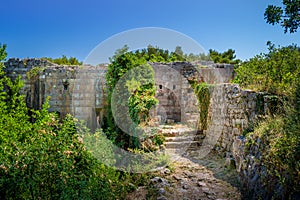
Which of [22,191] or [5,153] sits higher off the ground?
[5,153]

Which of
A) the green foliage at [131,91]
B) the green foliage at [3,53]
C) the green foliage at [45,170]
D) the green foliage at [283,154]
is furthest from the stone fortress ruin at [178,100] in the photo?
the green foliage at [3,53]

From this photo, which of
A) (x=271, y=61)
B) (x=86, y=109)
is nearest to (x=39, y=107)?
(x=86, y=109)

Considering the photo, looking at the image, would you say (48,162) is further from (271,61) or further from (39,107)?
(39,107)

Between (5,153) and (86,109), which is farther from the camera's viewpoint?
(86,109)

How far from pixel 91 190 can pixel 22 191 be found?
35.0 inches

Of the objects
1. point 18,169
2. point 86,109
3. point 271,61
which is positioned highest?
point 271,61

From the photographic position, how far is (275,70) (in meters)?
5.89

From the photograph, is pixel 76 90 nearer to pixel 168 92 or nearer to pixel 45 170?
pixel 168 92

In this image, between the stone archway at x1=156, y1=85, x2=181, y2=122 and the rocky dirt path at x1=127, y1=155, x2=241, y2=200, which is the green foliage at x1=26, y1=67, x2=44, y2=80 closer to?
the stone archway at x1=156, y1=85, x2=181, y2=122

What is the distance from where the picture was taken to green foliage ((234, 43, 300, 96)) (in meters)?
5.50

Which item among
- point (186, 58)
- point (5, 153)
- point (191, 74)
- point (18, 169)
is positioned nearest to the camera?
point (18, 169)

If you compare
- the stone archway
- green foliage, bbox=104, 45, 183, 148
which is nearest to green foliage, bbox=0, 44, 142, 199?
green foliage, bbox=104, 45, 183, 148

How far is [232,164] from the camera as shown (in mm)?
5906

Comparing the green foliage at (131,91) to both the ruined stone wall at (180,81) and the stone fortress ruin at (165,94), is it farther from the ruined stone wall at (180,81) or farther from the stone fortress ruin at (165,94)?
the ruined stone wall at (180,81)
